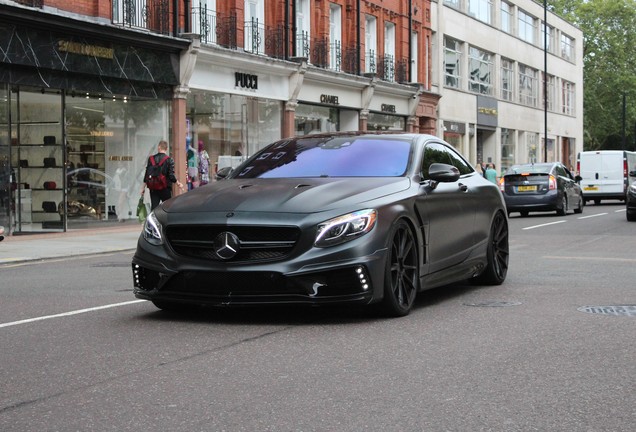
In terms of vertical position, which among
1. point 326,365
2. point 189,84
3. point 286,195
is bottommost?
point 326,365

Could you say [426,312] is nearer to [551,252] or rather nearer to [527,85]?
[551,252]

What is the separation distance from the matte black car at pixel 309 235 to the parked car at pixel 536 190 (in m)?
20.5

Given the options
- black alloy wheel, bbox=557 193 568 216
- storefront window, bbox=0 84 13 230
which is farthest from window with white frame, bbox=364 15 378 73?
storefront window, bbox=0 84 13 230

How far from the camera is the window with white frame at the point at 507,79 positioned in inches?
2265

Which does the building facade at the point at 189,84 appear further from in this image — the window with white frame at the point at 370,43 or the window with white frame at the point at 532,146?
the window with white frame at the point at 532,146

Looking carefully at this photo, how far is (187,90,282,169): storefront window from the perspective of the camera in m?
28.7

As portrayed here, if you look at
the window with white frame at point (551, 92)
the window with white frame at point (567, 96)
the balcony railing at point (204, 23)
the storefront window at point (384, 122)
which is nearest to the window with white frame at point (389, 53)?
the storefront window at point (384, 122)

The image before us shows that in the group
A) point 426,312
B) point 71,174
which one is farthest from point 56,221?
point 426,312

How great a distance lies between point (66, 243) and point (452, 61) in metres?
33.1

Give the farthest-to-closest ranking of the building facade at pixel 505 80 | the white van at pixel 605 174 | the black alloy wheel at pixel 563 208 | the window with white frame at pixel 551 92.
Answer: the window with white frame at pixel 551 92 → the building facade at pixel 505 80 → the white van at pixel 605 174 → the black alloy wheel at pixel 563 208

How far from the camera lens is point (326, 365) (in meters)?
5.98

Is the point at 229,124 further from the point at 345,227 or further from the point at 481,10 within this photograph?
the point at 481,10

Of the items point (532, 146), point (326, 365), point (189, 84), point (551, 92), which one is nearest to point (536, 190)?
point (189, 84)

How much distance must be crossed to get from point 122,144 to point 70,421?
21628 millimetres
